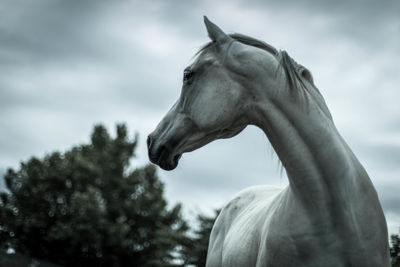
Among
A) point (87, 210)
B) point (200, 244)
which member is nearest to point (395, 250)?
point (200, 244)

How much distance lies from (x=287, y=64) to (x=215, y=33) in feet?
2.06

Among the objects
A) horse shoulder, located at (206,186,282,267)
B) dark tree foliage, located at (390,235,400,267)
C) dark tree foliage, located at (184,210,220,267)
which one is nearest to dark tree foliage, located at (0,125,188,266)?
dark tree foliage, located at (184,210,220,267)

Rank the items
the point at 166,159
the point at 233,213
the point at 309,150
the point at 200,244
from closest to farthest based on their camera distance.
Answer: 1. the point at 309,150
2. the point at 166,159
3. the point at 233,213
4. the point at 200,244

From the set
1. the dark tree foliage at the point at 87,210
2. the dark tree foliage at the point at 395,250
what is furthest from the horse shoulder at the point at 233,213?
the dark tree foliage at the point at 87,210

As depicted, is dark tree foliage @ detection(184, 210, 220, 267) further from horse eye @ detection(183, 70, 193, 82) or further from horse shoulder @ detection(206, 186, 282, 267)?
horse eye @ detection(183, 70, 193, 82)

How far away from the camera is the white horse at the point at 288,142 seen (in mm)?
2994

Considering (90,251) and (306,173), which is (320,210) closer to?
(306,173)

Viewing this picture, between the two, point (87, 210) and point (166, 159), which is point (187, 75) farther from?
point (87, 210)

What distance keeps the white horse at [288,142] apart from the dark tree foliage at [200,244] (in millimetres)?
13608

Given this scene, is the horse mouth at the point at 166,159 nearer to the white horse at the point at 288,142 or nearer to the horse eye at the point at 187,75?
the white horse at the point at 288,142

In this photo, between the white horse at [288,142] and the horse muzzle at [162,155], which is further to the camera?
the horse muzzle at [162,155]

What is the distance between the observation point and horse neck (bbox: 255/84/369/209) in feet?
10.1

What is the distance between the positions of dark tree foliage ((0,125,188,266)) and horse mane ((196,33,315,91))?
2339 centimetres

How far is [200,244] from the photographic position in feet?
56.6
